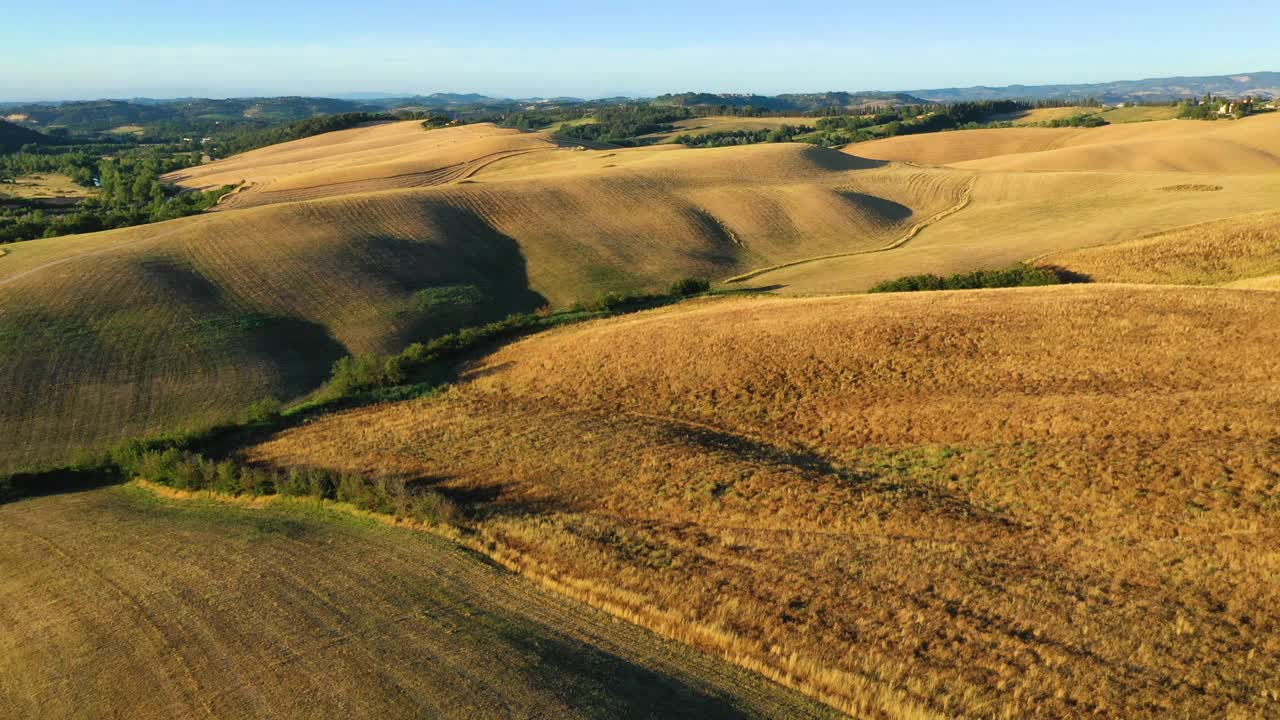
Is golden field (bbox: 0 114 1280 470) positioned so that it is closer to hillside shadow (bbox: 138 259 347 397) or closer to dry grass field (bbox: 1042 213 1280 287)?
hillside shadow (bbox: 138 259 347 397)

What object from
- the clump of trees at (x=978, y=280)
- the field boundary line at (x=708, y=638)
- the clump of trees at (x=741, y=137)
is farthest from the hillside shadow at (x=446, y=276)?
the clump of trees at (x=741, y=137)

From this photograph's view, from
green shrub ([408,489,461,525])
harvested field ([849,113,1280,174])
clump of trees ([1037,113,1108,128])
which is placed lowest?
green shrub ([408,489,461,525])

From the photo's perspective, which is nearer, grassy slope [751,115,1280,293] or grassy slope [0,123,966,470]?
grassy slope [0,123,966,470]

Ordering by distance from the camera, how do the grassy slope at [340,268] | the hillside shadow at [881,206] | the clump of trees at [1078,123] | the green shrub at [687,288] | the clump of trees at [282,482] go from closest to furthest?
1. the clump of trees at [282,482]
2. the grassy slope at [340,268]
3. the green shrub at [687,288]
4. the hillside shadow at [881,206]
5. the clump of trees at [1078,123]

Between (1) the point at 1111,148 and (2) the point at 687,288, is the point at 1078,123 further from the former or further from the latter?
(2) the point at 687,288

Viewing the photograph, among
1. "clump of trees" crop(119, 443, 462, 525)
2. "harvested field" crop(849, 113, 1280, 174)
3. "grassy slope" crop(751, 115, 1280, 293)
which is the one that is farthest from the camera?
"harvested field" crop(849, 113, 1280, 174)

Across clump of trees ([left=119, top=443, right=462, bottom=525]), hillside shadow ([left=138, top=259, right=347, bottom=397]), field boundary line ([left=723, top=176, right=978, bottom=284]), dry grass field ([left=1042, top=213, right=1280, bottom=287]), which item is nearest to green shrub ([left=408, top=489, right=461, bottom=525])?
clump of trees ([left=119, top=443, right=462, bottom=525])

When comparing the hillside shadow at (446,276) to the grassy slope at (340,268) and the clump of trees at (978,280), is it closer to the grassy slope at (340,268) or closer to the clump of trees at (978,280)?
the grassy slope at (340,268)
